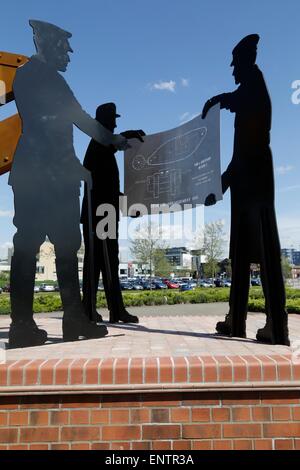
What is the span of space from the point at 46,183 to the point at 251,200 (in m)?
2.66

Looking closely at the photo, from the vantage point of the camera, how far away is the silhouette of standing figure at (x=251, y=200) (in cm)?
509

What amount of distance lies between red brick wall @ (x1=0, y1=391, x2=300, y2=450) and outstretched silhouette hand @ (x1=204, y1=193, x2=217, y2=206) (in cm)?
336

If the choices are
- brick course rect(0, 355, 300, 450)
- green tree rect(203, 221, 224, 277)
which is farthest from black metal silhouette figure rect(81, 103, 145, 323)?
green tree rect(203, 221, 224, 277)

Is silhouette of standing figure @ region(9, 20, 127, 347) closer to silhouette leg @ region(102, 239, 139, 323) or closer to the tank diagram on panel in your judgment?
the tank diagram on panel

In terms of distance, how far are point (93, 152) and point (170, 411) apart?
537 centimetres

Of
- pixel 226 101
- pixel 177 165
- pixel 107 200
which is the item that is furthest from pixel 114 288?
pixel 226 101

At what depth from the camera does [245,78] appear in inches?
220

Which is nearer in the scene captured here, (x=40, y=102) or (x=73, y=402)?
(x=73, y=402)

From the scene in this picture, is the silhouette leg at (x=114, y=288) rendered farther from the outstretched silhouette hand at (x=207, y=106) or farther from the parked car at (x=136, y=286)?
the parked car at (x=136, y=286)

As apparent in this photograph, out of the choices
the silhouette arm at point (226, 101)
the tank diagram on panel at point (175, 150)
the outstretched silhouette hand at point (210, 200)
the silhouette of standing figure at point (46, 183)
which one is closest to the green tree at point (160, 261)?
the tank diagram on panel at point (175, 150)

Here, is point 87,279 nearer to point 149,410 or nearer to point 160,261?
point 149,410
